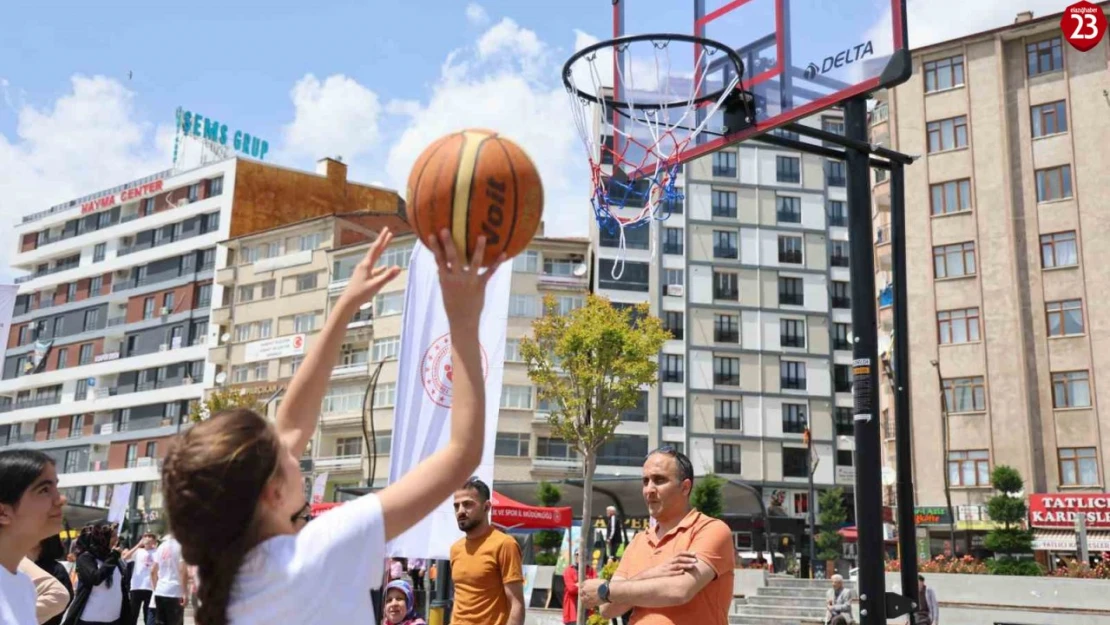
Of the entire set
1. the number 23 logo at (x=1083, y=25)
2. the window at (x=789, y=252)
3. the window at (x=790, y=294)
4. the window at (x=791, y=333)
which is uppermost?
the number 23 logo at (x=1083, y=25)

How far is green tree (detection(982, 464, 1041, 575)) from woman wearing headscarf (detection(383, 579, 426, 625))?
27.8 meters

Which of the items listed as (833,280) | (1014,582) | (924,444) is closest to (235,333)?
(833,280)

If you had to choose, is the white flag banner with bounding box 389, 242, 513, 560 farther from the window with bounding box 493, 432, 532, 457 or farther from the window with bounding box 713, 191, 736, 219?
the window with bounding box 713, 191, 736, 219

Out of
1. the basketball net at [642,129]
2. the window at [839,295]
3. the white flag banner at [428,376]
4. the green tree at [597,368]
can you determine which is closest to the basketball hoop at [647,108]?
the basketball net at [642,129]

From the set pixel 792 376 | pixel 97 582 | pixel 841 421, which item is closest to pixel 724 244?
pixel 792 376

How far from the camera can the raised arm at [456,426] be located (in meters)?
2.36

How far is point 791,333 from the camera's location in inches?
2518

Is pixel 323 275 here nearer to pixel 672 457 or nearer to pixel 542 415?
pixel 542 415

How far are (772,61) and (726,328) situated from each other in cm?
5463

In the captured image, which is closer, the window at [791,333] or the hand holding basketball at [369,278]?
the hand holding basketball at [369,278]

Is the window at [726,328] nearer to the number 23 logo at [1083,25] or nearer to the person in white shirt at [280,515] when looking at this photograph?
the number 23 logo at [1083,25]

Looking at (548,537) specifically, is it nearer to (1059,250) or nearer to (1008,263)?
(1008,263)

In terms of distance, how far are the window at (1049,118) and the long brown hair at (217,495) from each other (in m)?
47.2

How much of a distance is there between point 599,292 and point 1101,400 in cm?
2780
